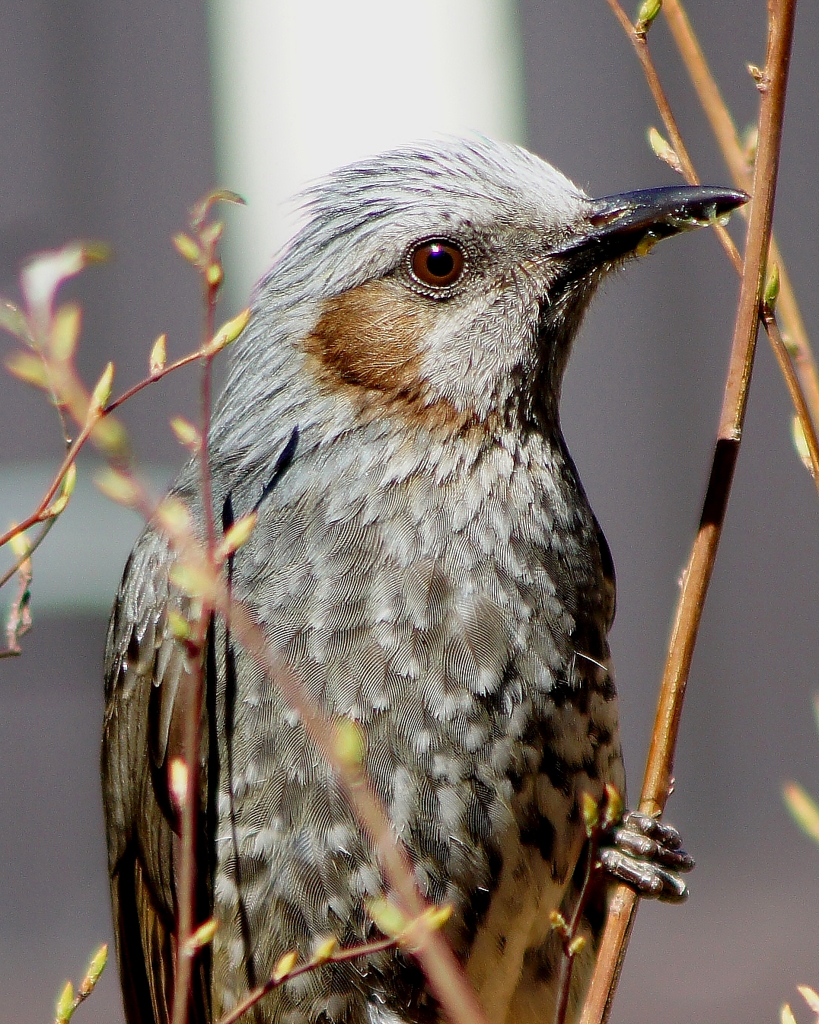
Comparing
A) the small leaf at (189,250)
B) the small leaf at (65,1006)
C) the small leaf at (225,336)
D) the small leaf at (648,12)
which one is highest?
→ the small leaf at (648,12)

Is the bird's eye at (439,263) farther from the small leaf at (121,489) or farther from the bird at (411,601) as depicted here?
the small leaf at (121,489)

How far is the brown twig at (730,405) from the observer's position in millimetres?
1290

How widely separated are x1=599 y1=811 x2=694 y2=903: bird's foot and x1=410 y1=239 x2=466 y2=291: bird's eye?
907 mm

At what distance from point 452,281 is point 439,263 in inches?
1.5

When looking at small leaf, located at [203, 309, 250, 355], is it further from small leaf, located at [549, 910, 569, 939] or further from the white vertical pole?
the white vertical pole

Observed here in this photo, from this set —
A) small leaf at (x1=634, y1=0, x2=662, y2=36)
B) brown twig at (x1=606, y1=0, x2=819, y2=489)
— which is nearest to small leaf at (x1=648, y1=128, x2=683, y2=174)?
brown twig at (x1=606, y1=0, x2=819, y2=489)

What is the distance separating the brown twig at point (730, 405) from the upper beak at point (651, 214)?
419mm

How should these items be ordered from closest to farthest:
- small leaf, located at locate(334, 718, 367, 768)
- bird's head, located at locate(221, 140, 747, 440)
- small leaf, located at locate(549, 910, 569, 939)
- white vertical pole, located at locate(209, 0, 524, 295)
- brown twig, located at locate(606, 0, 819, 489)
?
small leaf, located at locate(334, 718, 367, 768), small leaf, located at locate(549, 910, 569, 939), brown twig, located at locate(606, 0, 819, 489), bird's head, located at locate(221, 140, 747, 440), white vertical pole, located at locate(209, 0, 524, 295)

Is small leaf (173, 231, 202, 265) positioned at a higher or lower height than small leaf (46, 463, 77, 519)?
higher

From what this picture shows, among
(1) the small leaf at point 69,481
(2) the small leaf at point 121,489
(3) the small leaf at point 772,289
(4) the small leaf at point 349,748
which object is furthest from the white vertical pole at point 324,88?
(4) the small leaf at point 349,748

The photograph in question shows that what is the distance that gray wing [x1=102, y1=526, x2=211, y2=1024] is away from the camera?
229 centimetres

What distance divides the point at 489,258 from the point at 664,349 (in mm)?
3816

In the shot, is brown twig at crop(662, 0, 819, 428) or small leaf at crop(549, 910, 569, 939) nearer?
small leaf at crop(549, 910, 569, 939)

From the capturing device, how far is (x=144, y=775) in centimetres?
239
